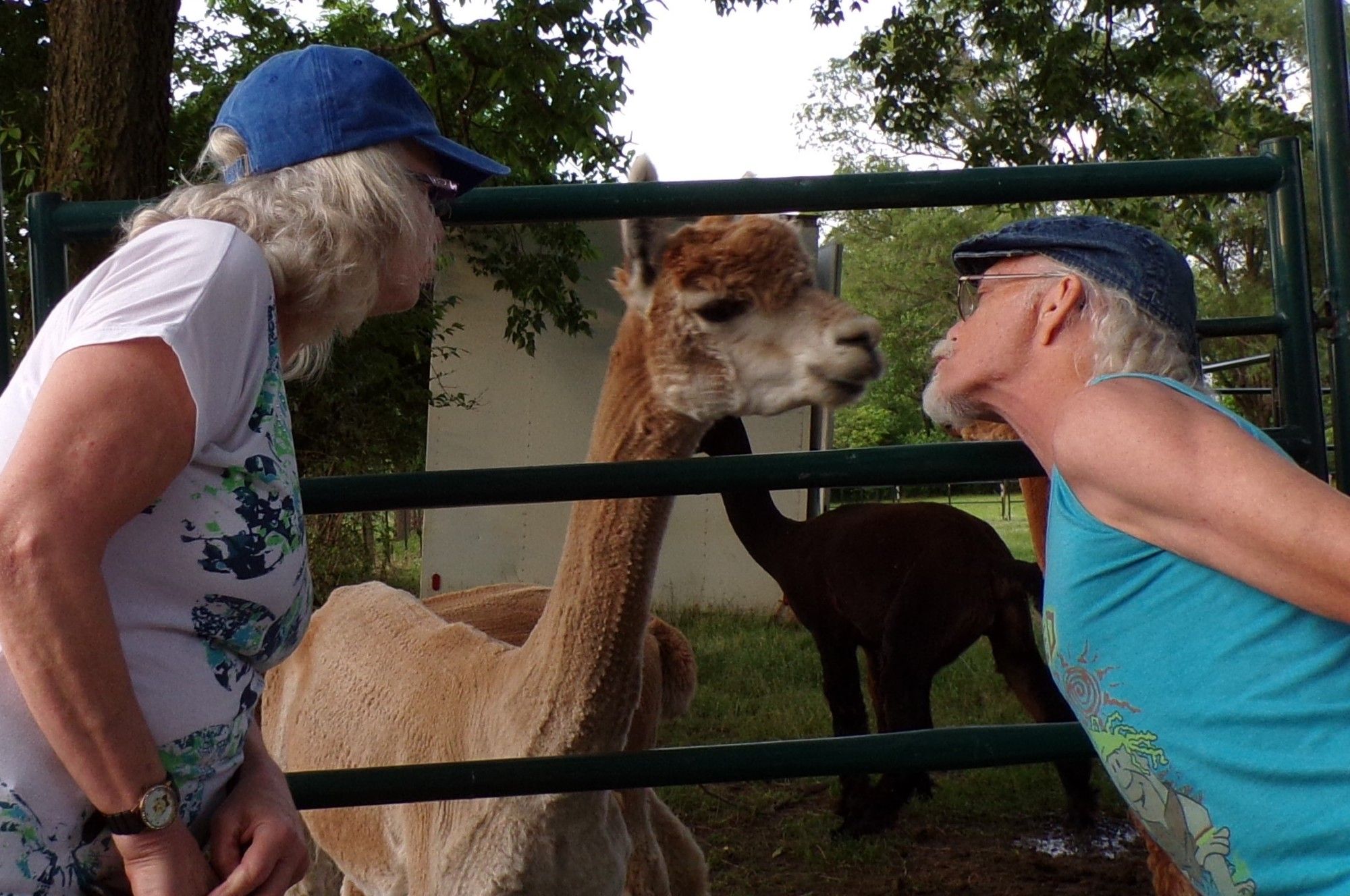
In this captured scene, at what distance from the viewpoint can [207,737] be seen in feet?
3.69

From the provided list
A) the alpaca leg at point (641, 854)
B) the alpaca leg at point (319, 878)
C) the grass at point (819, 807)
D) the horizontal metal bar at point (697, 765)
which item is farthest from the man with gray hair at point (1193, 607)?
the grass at point (819, 807)

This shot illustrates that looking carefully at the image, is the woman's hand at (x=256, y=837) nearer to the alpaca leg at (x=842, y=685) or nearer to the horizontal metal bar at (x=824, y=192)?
the horizontal metal bar at (x=824, y=192)

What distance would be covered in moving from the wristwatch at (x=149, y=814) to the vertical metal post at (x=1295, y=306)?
150cm

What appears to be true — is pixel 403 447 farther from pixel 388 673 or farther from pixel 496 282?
pixel 388 673

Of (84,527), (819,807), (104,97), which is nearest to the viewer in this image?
(84,527)

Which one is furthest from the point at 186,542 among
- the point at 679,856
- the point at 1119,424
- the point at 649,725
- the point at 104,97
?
the point at 104,97

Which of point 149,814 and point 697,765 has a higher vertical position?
point 149,814

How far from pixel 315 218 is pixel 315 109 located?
0.37ft

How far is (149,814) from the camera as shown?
1037mm

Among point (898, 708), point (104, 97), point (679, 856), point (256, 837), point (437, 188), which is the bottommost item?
point (898, 708)

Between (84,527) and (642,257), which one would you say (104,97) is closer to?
(642,257)

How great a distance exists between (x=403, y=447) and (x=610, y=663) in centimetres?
709

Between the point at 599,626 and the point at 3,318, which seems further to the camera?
the point at 599,626

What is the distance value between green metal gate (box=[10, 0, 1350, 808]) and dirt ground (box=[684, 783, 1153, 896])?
352cm
